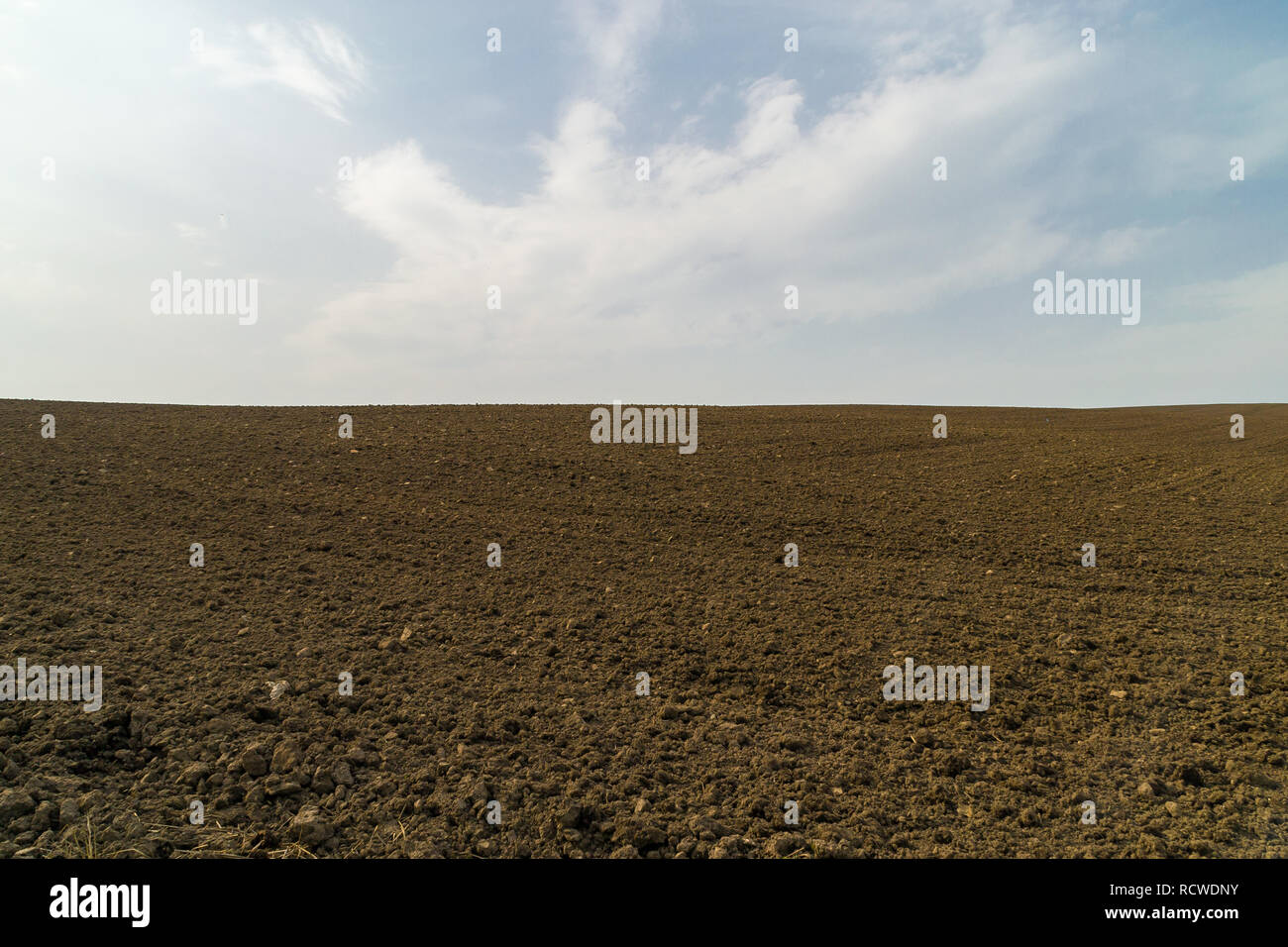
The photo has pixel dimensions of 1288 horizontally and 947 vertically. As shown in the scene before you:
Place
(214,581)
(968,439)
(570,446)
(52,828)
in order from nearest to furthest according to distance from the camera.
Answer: (52,828), (214,581), (570,446), (968,439)

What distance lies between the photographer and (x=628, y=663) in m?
6.48

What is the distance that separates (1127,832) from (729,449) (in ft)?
43.5

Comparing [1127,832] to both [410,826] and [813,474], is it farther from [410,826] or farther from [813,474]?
[813,474]

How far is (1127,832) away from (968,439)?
1658cm

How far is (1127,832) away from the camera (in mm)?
4250

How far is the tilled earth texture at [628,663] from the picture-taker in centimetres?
430

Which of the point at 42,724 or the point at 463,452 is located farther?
the point at 463,452

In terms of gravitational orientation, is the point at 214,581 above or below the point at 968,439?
below

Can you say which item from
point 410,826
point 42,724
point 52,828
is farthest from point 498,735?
point 42,724

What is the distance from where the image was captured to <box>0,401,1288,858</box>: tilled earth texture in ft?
14.1

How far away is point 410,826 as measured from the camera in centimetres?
420

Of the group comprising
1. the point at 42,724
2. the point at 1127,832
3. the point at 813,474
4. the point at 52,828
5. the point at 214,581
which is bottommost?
the point at 1127,832

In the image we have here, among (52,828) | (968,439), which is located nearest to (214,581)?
(52,828)

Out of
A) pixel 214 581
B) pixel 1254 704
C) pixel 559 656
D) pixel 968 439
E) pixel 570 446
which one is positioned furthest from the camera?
pixel 968 439
